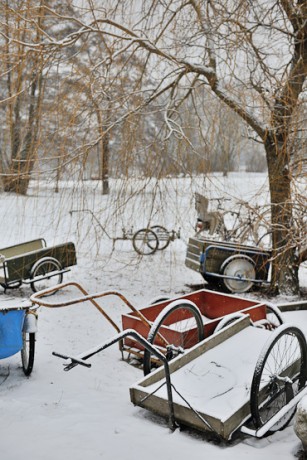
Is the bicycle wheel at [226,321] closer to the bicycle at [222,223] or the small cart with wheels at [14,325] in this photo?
the small cart with wheels at [14,325]

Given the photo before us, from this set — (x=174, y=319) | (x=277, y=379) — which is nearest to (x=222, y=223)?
(x=174, y=319)

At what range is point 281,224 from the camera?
6.66 meters

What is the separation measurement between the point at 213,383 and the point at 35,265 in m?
4.23

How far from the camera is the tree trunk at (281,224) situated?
645 cm

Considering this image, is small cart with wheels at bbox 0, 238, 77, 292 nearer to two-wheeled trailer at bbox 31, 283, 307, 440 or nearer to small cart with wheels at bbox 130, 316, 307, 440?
two-wheeled trailer at bbox 31, 283, 307, 440

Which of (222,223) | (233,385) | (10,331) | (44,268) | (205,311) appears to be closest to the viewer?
(233,385)

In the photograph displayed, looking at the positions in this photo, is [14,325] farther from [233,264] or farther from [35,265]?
→ [233,264]

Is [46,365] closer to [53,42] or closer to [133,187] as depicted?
[133,187]

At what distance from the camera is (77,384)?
434 cm

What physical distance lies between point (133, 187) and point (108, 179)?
414mm

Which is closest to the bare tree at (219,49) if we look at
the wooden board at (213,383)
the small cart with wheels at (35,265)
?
the wooden board at (213,383)

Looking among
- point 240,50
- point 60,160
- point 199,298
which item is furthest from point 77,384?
point 240,50

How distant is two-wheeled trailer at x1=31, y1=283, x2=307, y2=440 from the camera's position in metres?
3.40

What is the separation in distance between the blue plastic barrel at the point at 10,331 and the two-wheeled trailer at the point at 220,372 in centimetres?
27
